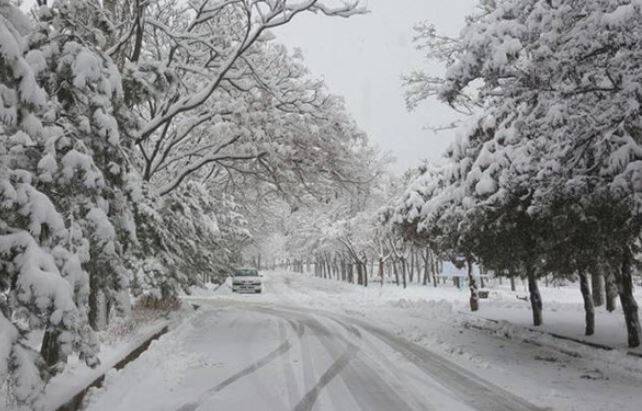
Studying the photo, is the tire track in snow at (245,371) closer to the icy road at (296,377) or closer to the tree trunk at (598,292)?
the icy road at (296,377)

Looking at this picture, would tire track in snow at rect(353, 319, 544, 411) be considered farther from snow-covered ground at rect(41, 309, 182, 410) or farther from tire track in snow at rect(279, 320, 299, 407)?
snow-covered ground at rect(41, 309, 182, 410)

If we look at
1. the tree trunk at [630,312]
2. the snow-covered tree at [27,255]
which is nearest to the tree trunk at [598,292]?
the tree trunk at [630,312]

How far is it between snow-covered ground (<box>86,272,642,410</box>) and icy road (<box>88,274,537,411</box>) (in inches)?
0.6

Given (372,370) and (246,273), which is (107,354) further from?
(246,273)

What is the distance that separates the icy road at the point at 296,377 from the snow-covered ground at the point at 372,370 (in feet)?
0.05

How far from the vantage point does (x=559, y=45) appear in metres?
8.05

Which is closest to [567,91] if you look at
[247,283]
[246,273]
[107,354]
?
[107,354]

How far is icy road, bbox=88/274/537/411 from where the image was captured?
7625mm

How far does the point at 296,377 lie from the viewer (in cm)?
936

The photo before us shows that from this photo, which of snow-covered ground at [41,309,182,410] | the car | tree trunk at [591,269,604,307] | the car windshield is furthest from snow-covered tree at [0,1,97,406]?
the car windshield

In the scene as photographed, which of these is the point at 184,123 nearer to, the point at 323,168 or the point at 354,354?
the point at 323,168

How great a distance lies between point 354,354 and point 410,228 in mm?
12094

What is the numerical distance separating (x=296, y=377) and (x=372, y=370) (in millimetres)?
1452

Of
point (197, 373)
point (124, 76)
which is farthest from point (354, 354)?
point (124, 76)
